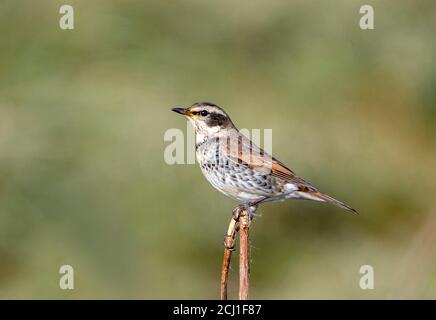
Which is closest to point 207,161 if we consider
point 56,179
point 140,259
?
point 140,259

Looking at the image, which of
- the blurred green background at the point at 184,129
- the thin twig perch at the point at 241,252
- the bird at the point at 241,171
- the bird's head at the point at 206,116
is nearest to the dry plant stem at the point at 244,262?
the thin twig perch at the point at 241,252

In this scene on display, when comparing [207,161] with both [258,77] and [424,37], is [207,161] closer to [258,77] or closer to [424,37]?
[258,77]

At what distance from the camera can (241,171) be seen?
948 centimetres

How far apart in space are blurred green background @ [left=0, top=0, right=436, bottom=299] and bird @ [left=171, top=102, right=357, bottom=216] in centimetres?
302

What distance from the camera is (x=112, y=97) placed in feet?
54.0

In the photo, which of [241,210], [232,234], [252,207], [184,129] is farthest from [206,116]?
[184,129]

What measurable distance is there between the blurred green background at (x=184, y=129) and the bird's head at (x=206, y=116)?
3071mm

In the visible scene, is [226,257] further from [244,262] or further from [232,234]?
[232,234]

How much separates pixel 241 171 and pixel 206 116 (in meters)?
0.86

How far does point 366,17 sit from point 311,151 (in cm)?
367

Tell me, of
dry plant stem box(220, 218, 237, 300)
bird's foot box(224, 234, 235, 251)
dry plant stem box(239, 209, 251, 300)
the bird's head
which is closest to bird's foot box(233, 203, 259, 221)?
dry plant stem box(220, 218, 237, 300)

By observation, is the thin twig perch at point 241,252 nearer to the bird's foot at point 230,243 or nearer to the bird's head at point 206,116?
the bird's foot at point 230,243

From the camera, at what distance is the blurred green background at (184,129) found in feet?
44.1

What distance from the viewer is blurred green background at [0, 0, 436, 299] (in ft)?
44.1
